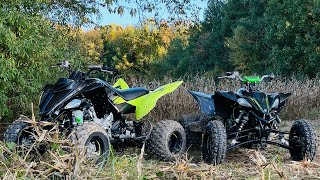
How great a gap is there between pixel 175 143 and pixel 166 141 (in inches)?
13.3

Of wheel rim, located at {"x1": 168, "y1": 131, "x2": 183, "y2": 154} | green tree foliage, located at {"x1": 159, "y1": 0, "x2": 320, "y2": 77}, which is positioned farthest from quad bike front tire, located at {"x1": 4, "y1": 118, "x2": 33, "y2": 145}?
green tree foliage, located at {"x1": 159, "y1": 0, "x2": 320, "y2": 77}

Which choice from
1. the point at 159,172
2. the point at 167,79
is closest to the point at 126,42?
the point at 167,79

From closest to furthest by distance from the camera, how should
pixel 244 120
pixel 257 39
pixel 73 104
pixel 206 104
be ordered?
pixel 73 104 < pixel 244 120 < pixel 206 104 < pixel 257 39

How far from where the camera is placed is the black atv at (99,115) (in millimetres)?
4547

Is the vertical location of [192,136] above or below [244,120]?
below

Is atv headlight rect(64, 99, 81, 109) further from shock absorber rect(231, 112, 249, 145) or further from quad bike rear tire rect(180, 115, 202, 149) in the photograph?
quad bike rear tire rect(180, 115, 202, 149)

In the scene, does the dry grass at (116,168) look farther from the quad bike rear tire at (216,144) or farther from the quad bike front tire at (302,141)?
the quad bike front tire at (302,141)

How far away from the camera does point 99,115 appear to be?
5.37 m

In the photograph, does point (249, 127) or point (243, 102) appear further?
point (249, 127)

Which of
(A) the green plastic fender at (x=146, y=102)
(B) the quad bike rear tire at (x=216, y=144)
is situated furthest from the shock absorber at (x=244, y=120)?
(A) the green plastic fender at (x=146, y=102)

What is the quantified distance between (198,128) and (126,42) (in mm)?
33941

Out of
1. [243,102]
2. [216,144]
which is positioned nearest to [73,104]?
[216,144]

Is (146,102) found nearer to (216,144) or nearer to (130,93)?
(130,93)

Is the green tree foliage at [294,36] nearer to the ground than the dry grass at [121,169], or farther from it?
farther from it
